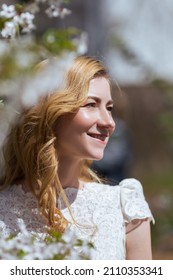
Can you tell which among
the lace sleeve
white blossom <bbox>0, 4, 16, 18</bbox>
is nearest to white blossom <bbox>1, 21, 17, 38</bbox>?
white blossom <bbox>0, 4, 16, 18</bbox>

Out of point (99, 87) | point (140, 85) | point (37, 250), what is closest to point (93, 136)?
point (99, 87)

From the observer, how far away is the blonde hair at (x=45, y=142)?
1.85 m

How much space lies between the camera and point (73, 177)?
6.56ft

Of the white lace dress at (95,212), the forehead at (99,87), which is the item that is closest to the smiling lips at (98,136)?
the forehead at (99,87)

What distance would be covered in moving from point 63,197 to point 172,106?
12.4 feet

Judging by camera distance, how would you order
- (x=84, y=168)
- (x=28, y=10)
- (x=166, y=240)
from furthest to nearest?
1. (x=166, y=240)
2. (x=84, y=168)
3. (x=28, y=10)

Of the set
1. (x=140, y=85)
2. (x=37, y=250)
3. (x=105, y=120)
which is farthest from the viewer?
(x=140, y=85)

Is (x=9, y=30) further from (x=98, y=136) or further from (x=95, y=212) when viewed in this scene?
(x=95, y=212)

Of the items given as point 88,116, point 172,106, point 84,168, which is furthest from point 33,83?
point 172,106

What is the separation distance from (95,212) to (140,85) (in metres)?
9.57

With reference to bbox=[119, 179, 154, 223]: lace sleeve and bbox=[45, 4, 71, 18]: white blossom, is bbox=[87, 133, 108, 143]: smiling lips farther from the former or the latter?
bbox=[45, 4, 71, 18]: white blossom

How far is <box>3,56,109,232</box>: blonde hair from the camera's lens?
1854 millimetres
